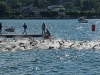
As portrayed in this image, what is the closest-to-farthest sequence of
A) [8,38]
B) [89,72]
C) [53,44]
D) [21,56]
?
[89,72] → [21,56] → [53,44] → [8,38]

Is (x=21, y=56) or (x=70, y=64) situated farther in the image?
(x=21, y=56)

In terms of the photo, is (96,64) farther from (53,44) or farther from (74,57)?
(53,44)

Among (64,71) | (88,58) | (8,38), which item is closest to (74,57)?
(88,58)

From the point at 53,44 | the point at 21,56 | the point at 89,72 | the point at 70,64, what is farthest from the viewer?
the point at 53,44

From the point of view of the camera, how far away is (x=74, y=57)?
146ft

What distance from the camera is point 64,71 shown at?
35.2 metres

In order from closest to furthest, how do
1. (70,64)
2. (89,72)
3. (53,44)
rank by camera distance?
(89,72), (70,64), (53,44)

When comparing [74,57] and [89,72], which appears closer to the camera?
[89,72]

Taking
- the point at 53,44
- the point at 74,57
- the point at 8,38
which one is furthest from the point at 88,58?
the point at 8,38

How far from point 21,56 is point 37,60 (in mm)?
3316

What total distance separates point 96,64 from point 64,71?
16.3ft

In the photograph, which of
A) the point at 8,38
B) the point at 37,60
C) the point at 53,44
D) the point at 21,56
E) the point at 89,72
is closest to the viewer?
the point at 89,72

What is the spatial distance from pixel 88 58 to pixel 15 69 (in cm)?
969

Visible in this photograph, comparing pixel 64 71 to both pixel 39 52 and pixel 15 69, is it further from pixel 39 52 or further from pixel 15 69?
pixel 39 52
